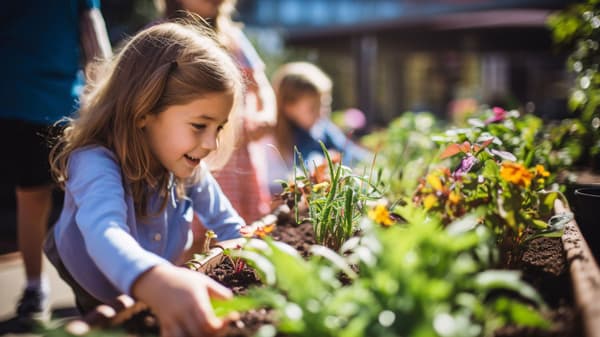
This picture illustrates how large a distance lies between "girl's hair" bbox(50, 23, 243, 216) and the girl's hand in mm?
700

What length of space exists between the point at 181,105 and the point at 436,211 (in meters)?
0.85

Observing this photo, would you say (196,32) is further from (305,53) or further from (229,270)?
(305,53)

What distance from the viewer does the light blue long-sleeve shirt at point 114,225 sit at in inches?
48.6

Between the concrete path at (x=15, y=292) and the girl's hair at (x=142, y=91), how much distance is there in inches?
53.3

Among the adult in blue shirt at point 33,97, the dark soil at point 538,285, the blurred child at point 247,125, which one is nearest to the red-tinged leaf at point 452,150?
the dark soil at point 538,285

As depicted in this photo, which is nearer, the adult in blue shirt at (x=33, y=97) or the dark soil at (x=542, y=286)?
the dark soil at (x=542, y=286)

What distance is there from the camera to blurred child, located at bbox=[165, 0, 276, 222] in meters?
3.14

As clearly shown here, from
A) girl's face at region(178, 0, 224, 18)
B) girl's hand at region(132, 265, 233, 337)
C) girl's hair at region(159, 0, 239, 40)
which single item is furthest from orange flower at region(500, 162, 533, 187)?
girl's face at region(178, 0, 224, 18)

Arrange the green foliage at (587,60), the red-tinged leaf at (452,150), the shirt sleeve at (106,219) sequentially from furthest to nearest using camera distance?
1. the green foliage at (587,60)
2. the red-tinged leaf at (452,150)
3. the shirt sleeve at (106,219)

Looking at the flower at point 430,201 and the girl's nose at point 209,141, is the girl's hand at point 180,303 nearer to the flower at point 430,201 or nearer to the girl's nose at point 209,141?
the flower at point 430,201

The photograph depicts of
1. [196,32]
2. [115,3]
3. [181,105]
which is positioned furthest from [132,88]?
[115,3]

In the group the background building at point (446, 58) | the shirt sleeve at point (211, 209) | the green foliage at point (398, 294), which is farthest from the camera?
the background building at point (446, 58)

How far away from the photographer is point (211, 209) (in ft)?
7.05

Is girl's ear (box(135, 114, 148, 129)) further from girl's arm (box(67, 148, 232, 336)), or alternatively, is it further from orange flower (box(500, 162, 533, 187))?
orange flower (box(500, 162, 533, 187))
